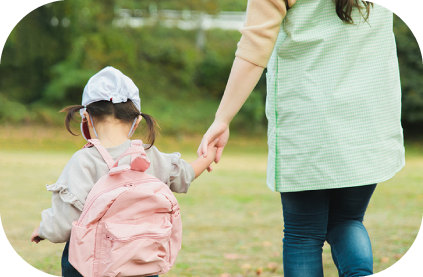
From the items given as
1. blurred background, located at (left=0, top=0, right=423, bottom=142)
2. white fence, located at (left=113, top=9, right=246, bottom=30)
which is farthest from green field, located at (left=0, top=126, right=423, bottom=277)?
white fence, located at (left=113, top=9, right=246, bottom=30)

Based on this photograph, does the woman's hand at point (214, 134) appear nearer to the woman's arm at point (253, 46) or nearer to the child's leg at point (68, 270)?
the woman's arm at point (253, 46)

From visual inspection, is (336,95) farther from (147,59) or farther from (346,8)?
(147,59)

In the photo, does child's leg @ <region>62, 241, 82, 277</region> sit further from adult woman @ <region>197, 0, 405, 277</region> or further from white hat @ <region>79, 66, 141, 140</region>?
adult woman @ <region>197, 0, 405, 277</region>

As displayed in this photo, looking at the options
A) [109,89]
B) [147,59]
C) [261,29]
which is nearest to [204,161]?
[109,89]

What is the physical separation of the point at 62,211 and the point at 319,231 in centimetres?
95

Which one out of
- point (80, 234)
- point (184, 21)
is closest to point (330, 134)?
point (80, 234)

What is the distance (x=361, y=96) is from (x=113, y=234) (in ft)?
3.23

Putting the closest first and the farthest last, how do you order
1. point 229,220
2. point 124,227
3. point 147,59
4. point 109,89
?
1. point 124,227
2. point 109,89
3. point 229,220
4. point 147,59

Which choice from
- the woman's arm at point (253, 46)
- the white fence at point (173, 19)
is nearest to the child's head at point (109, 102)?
the woman's arm at point (253, 46)

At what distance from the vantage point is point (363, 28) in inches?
58.4

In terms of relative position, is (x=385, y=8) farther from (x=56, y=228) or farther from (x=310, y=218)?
(x=56, y=228)

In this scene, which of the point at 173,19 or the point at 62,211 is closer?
the point at 62,211

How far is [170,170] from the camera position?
1.70 metres

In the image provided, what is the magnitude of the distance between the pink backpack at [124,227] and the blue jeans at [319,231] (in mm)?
470
